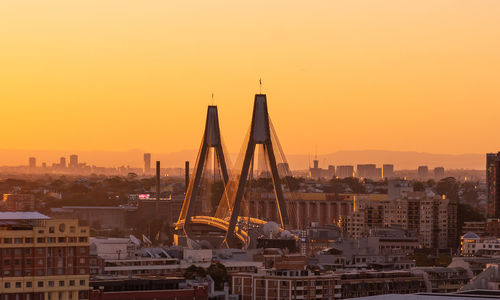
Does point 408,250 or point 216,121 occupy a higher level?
point 216,121

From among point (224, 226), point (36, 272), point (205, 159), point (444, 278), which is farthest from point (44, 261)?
point (205, 159)

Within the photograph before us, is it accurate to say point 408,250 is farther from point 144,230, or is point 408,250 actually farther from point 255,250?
point 144,230

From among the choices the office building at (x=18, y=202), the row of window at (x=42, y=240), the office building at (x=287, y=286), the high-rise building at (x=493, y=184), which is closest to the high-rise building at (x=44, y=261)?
the row of window at (x=42, y=240)

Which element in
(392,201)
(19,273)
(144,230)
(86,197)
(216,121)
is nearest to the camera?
(19,273)

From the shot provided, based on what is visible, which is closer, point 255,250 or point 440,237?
point 255,250

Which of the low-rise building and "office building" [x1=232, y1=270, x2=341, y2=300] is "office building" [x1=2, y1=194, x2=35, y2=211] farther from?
"office building" [x1=232, y1=270, x2=341, y2=300]

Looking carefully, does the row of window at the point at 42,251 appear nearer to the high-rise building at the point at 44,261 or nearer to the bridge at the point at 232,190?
the high-rise building at the point at 44,261

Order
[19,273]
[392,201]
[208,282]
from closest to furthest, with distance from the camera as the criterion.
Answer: [19,273]
[208,282]
[392,201]

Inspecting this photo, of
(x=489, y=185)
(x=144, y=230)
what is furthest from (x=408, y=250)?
(x=489, y=185)
